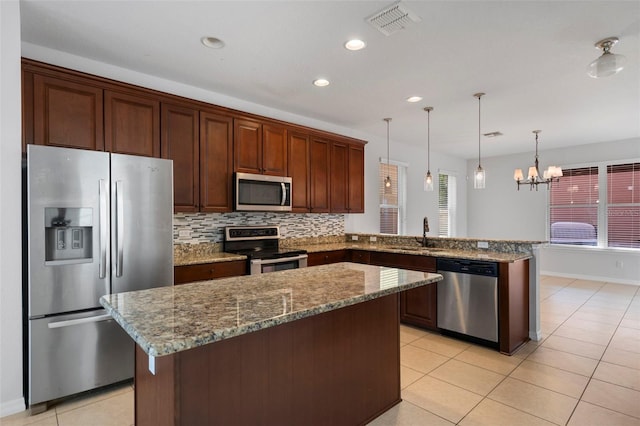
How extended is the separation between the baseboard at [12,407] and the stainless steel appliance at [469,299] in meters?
3.54

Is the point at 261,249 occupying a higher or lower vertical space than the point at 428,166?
lower

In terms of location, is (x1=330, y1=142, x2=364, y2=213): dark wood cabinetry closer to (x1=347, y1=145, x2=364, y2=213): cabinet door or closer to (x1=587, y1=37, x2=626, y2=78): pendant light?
(x1=347, y1=145, x2=364, y2=213): cabinet door

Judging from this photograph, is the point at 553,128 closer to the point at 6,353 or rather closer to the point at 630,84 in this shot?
the point at 630,84

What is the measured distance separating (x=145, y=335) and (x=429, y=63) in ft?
9.79

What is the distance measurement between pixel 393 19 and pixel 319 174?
2493mm

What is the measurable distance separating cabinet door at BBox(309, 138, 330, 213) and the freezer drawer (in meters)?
2.63

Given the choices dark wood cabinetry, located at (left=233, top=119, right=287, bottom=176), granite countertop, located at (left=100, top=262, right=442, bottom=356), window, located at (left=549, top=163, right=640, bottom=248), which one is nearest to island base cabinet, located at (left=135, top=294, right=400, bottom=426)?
granite countertop, located at (left=100, top=262, right=442, bottom=356)

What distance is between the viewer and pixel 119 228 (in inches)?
101

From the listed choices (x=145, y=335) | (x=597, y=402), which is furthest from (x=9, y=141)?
(x=597, y=402)

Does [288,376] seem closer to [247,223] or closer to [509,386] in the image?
[509,386]

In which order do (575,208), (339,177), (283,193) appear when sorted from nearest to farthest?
1. (283,193)
2. (339,177)
3. (575,208)

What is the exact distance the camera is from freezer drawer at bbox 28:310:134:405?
89.2 inches

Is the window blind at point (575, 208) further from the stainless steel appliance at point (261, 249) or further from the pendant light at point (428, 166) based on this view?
the stainless steel appliance at point (261, 249)

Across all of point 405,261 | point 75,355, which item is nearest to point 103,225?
point 75,355
